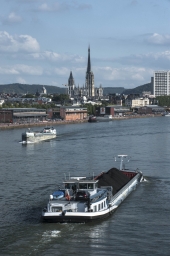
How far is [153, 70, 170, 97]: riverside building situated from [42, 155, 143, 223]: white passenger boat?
109887mm

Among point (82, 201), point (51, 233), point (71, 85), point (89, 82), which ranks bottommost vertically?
point (51, 233)

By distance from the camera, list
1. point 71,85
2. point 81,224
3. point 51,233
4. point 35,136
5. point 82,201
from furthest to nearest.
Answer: point 71,85
point 35,136
point 82,201
point 81,224
point 51,233

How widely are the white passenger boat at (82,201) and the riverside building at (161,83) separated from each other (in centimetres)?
10989

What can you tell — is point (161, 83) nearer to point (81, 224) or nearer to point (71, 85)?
point (71, 85)

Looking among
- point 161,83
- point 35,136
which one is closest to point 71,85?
point 161,83

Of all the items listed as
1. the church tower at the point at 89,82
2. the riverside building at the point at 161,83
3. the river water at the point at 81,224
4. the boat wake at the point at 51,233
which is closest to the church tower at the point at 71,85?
the church tower at the point at 89,82

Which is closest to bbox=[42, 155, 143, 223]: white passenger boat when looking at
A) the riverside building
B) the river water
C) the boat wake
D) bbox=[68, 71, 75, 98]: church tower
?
the river water

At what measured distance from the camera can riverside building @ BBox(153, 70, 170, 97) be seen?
121m

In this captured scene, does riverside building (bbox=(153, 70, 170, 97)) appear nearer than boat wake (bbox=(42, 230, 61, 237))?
No

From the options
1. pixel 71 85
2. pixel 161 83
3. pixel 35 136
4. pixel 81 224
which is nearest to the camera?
pixel 81 224

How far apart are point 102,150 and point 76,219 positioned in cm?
1296

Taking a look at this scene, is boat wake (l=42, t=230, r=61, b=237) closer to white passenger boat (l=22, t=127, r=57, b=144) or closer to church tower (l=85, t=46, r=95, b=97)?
white passenger boat (l=22, t=127, r=57, b=144)

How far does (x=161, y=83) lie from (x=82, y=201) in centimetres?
11331

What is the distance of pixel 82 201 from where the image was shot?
1055cm
